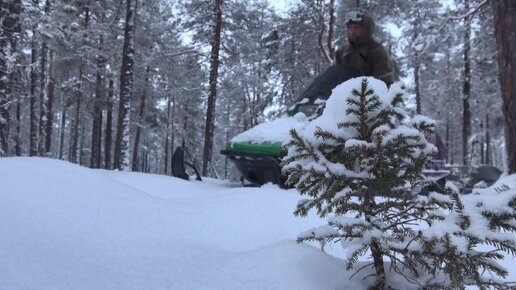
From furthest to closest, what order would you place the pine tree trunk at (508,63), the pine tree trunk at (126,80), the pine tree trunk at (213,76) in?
the pine tree trunk at (213,76), the pine tree trunk at (126,80), the pine tree trunk at (508,63)

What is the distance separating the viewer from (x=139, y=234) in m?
2.17

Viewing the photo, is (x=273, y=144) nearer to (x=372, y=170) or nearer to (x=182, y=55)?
(x=372, y=170)

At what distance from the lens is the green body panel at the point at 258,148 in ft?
17.3

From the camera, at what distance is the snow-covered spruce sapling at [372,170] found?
1603 mm

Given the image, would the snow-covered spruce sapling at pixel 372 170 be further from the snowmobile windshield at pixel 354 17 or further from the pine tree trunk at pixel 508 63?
the snowmobile windshield at pixel 354 17

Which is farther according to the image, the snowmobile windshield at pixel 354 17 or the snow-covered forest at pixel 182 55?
the snow-covered forest at pixel 182 55

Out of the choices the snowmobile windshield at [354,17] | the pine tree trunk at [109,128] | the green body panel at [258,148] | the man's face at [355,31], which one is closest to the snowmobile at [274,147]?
the green body panel at [258,148]

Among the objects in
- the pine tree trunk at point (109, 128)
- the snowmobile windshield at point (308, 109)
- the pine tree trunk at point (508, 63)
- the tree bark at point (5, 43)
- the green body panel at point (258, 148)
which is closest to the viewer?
the pine tree trunk at point (508, 63)

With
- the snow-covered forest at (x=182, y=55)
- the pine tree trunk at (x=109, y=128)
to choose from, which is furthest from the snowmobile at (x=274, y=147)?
the pine tree trunk at (x=109, y=128)

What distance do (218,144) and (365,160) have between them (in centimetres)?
4751

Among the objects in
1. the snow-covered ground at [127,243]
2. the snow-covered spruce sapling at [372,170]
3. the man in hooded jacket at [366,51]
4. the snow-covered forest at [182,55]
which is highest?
the snow-covered forest at [182,55]

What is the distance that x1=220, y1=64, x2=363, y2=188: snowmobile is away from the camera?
5316 mm

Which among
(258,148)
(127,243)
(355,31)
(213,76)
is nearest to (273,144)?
(258,148)

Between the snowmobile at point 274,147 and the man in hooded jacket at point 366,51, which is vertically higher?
the man in hooded jacket at point 366,51
